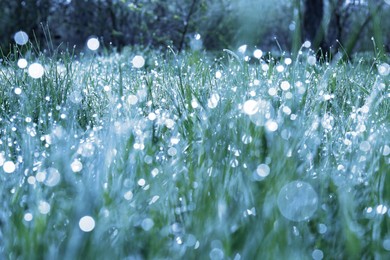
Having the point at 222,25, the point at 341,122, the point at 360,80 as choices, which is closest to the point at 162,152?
the point at 341,122

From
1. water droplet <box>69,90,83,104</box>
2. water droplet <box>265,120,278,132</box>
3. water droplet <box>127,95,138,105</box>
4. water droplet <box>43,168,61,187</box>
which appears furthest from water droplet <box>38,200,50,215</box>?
water droplet <box>69,90,83,104</box>

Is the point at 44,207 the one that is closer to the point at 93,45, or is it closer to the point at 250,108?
the point at 250,108

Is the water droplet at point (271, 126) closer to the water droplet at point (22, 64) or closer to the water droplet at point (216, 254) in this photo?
the water droplet at point (216, 254)

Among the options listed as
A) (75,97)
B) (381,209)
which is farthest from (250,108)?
(75,97)

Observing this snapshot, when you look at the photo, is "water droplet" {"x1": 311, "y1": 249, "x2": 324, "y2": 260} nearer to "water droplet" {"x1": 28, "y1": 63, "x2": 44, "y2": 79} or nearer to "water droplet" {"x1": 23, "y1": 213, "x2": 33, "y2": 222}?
"water droplet" {"x1": 23, "y1": 213, "x2": 33, "y2": 222}

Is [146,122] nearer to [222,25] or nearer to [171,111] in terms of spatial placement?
[171,111]
